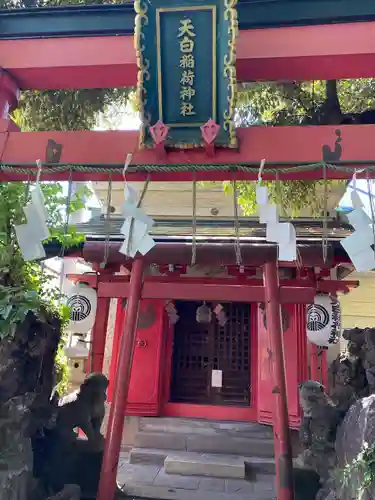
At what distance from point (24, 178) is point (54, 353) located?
5.51ft

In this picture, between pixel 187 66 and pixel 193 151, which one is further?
pixel 193 151

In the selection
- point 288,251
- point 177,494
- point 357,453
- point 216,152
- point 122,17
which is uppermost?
point 122,17

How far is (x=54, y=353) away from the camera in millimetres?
4180

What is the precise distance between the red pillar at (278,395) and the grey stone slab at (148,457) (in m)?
2.85

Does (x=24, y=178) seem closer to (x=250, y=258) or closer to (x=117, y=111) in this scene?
(x=250, y=258)

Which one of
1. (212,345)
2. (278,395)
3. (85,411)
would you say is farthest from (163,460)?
(278,395)

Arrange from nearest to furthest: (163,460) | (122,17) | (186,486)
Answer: (122,17) < (186,486) < (163,460)

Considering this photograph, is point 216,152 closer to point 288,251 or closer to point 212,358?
point 288,251

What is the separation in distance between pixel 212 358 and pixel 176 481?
2.64 m

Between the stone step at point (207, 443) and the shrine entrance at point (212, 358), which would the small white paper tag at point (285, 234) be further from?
the shrine entrance at point (212, 358)

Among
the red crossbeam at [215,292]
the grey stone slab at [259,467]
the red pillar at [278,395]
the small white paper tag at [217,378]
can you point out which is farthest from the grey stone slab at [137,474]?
the red crossbeam at [215,292]

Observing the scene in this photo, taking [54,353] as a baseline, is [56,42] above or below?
above

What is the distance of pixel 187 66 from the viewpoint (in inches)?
123

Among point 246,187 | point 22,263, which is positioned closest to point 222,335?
point 246,187
